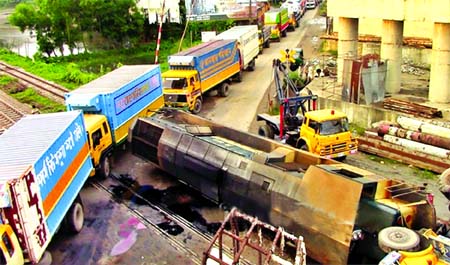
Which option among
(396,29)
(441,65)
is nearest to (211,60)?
(396,29)

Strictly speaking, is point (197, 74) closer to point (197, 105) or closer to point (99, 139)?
point (197, 105)

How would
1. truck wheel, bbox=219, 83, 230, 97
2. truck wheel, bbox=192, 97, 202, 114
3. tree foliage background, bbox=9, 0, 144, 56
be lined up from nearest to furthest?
truck wheel, bbox=192, 97, 202, 114 → truck wheel, bbox=219, 83, 230, 97 → tree foliage background, bbox=9, 0, 144, 56

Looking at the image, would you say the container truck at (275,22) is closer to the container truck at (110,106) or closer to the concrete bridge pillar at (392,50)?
the concrete bridge pillar at (392,50)

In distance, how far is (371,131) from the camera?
68.7 feet

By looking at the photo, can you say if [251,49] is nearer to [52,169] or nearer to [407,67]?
[407,67]

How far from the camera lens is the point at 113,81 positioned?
21.5m

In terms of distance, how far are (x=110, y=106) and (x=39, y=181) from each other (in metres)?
7.46

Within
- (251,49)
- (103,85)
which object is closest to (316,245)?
(103,85)

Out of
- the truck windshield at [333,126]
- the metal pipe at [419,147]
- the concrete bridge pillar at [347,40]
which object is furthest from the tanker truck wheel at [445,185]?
the concrete bridge pillar at [347,40]

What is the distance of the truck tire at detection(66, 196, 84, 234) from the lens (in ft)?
48.4

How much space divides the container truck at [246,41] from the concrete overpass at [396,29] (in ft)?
25.2

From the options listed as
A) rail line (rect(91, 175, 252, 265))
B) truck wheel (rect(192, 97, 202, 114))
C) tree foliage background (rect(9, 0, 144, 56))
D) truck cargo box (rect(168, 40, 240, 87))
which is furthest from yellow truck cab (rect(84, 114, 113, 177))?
tree foliage background (rect(9, 0, 144, 56))

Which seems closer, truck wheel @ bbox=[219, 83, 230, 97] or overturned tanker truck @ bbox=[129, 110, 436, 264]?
overturned tanker truck @ bbox=[129, 110, 436, 264]

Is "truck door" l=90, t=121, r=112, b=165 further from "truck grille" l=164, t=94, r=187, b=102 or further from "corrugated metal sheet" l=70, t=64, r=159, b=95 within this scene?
"truck grille" l=164, t=94, r=187, b=102
